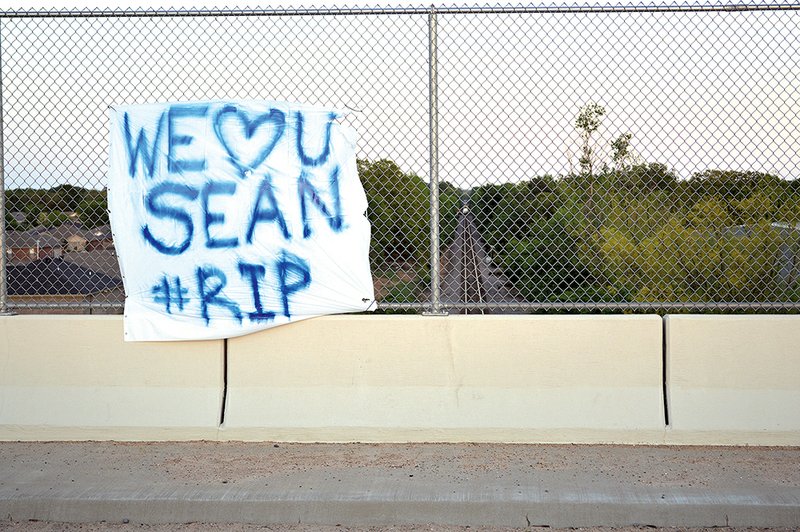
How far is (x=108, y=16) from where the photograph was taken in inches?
260

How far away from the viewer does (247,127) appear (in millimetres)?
6508

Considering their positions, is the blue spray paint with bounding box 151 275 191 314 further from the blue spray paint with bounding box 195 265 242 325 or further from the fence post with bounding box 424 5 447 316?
the fence post with bounding box 424 5 447 316

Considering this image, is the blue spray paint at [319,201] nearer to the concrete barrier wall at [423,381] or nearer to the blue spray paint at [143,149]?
the concrete barrier wall at [423,381]

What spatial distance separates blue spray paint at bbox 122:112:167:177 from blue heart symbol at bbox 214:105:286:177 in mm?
430

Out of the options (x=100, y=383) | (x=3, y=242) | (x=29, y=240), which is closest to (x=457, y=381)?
(x=100, y=383)

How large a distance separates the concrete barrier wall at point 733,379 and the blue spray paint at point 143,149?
3.81m

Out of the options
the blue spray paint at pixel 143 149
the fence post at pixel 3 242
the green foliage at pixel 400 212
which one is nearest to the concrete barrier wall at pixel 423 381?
the fence post at pixel 3 242

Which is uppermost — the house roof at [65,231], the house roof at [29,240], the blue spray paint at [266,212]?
the blue spray paint at [266,212]

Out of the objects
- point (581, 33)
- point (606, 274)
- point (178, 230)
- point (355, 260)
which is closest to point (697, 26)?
point (581, 33)

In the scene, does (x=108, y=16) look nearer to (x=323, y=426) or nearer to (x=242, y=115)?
(x=242, y=115)

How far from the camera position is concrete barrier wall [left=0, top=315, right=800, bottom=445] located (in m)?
6.25

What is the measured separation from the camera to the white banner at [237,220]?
645 centimetres

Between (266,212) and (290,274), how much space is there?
0.47 m

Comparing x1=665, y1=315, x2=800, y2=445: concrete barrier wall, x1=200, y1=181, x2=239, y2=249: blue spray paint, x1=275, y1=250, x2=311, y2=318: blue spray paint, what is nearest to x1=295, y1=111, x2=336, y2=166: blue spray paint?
x1=200, y1=181, x2=239, y2=249: blue spray paint
